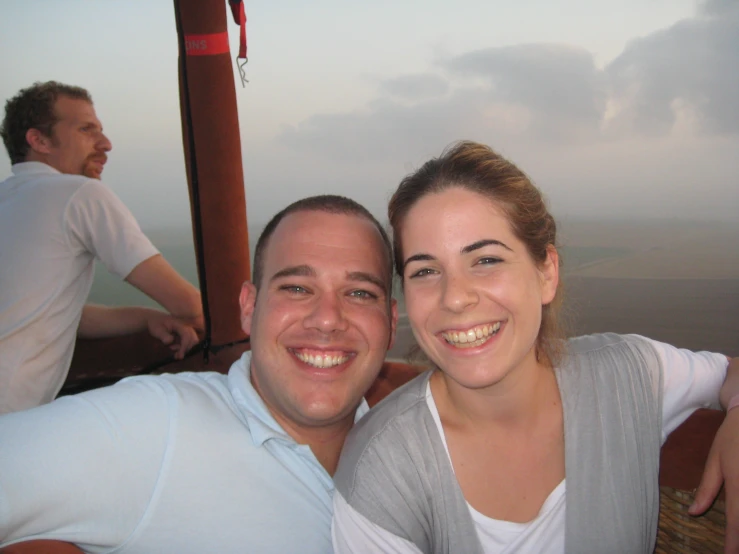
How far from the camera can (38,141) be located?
7.74 ft

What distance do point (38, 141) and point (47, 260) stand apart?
61 centimetres

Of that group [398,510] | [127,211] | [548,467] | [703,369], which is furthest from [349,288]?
[127,211]

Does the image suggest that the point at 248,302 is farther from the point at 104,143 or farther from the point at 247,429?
the point at 104,143

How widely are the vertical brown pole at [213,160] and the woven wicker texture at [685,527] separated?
1.45 meters

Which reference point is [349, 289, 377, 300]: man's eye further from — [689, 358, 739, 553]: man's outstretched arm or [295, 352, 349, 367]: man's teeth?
[689, 358, 739, 553]: man's outstretched arm

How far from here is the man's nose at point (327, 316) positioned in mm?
1241

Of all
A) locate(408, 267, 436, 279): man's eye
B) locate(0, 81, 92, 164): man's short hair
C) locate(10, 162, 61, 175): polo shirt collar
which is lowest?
locate(408, 267, 436, 279): man's eye

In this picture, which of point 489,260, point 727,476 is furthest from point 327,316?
point 727,476

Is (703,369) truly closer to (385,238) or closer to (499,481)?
(499,481)

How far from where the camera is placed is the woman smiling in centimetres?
114

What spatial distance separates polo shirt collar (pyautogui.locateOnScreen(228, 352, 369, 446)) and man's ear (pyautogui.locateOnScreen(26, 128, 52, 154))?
1600 mm

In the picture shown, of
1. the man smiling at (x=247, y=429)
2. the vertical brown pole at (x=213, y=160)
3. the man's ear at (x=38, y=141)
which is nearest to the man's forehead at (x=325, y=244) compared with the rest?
the man smiling at (x=247, y=429)

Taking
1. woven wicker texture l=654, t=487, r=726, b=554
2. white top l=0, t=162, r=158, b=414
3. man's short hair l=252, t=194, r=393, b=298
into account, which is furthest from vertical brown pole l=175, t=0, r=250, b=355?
woven wicker texture l=654, t=487, r=726, b=554

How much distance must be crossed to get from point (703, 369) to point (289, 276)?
3.18ft
